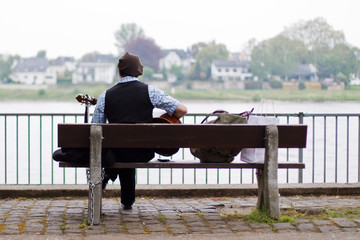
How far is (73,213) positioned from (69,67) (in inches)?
4427

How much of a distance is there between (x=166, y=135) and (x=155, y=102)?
0.33m

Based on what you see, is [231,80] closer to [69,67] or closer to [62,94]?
[62,94]

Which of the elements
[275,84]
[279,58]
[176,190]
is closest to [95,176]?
[176,190]

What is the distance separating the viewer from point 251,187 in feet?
22.3

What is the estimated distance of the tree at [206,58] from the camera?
96.2m

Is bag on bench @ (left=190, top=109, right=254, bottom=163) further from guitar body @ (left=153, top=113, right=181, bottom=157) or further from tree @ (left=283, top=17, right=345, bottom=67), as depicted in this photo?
tree @ (left=283, top=17, right=345, bottom=67)

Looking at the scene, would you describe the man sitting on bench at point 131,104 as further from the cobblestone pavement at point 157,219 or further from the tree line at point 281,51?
the tree line at point 281,51

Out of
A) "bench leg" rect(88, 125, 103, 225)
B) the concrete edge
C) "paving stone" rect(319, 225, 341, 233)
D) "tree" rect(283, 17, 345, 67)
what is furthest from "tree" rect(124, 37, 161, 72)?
"paving stone" rect(319, 225, 341, 233)

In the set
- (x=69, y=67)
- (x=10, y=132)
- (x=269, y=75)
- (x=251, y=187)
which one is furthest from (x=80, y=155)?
(x=69, y=67)

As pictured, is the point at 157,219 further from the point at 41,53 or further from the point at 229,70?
the point at 41,53

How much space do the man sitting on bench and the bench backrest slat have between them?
0.21 meters

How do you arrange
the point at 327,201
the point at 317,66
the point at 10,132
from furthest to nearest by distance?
the point at 317,66, the point at 10,132, the point at 327,201

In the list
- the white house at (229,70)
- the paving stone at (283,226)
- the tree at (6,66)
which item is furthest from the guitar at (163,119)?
the tree at (6,66)

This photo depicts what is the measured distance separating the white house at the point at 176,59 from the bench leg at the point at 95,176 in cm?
9979
